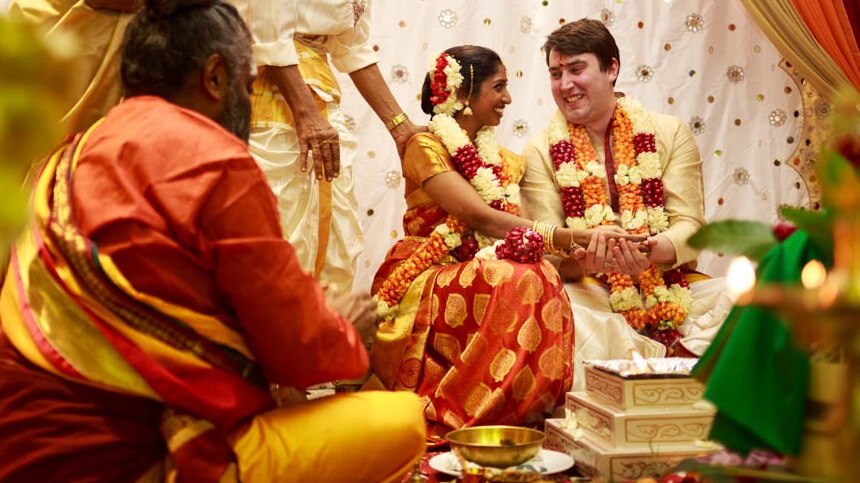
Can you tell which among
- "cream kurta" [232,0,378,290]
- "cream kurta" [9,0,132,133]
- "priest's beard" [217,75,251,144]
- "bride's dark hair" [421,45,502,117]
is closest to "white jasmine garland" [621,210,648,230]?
"bride's dark hair" [421,45,502,117]

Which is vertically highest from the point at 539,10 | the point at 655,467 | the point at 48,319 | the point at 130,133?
the point at 539,10

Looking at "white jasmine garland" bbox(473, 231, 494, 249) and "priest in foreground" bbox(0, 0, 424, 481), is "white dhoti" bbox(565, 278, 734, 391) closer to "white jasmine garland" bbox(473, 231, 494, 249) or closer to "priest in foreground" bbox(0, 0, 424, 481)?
"white jasmine garland" bbox(473, 231, 494, 249)

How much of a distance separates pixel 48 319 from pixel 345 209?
1772mm

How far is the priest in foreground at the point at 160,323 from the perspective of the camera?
65.0 inches

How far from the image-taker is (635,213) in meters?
3.82

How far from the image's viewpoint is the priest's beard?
6.37 feet

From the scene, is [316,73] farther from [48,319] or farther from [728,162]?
[728,162]

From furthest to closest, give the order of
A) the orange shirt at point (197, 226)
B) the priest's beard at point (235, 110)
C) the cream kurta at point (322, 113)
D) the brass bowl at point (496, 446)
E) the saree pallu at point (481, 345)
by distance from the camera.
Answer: the saree pallu at point (481, 345)
the cream kurta at point (322, 113)
the brass bowl at point (496, 446)
the priest's beard at point (235, 110)
the orange shirt at point (197, 226)

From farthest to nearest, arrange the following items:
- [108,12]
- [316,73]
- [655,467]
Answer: [316,73] → [108,12] → [655,467]

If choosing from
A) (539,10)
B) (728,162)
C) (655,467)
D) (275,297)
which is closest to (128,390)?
(275,297)

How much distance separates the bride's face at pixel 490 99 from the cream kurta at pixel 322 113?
1.60ft

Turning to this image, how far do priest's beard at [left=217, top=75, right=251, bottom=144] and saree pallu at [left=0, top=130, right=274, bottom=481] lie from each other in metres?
0.32

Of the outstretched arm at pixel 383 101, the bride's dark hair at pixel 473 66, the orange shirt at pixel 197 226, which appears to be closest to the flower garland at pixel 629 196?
the bride's dark hair at pixel 473 66

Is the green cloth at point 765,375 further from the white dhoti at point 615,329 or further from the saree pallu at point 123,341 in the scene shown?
the white dhoti at point 615,329
